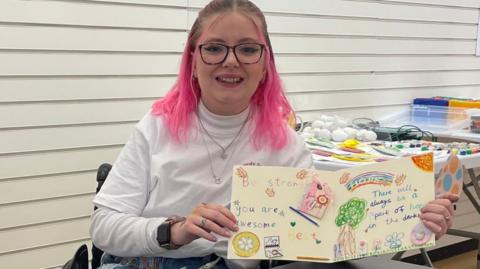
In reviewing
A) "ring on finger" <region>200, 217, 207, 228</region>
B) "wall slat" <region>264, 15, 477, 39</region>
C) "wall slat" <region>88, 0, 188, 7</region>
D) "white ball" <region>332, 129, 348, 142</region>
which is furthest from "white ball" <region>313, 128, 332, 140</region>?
"ring on finger" <region>200, 217, 207, 228</region>

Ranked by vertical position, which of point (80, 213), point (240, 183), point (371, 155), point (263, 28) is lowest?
point (80, 213)

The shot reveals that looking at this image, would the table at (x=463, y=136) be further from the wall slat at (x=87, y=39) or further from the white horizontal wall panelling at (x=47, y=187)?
the white horizontal wall panelling at (x=47, y=187)

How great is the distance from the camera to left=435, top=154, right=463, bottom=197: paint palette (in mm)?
1579

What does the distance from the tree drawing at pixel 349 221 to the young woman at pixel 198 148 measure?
32 centimetres

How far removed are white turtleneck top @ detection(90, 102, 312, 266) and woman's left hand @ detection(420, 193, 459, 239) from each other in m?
0.44

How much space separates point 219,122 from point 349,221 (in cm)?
53

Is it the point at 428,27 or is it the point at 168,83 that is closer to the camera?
the point at 168,83

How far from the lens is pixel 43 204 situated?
2486 millimetres

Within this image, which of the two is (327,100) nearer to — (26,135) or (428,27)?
(428,27)

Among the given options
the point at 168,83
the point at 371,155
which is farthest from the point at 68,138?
the point at 371,155

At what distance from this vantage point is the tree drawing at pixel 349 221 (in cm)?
123

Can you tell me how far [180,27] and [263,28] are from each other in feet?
4.00

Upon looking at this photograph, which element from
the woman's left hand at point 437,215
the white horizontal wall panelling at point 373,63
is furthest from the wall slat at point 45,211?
the woman's left hand at point 437,215

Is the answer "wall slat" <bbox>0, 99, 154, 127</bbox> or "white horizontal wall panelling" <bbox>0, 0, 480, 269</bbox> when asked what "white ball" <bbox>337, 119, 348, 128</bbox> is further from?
"wall slat" <bbox>0, 99, 154, 127</bbox>
